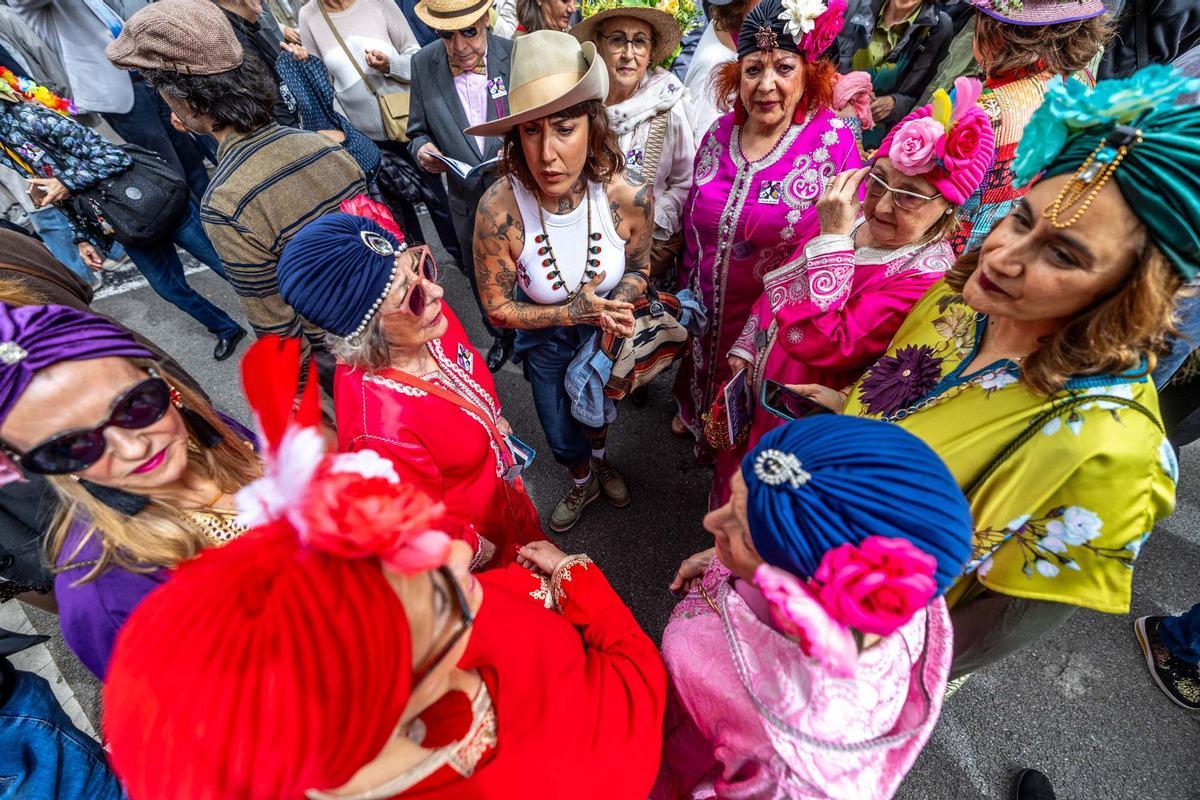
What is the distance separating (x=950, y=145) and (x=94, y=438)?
94.7 inches

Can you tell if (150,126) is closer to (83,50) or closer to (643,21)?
(83,50)

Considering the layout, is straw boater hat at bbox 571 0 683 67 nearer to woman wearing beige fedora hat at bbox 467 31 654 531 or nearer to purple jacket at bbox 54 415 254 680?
woman wearing beige fedora hat at bbox 467 31 654 531

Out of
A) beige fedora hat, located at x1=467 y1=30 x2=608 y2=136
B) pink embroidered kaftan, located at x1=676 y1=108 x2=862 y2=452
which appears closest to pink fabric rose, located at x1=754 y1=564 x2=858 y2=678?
beige fedora hat, located at x1=467 y1=30 x2=608 y2=136

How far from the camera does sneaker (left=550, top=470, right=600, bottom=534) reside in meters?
3.19

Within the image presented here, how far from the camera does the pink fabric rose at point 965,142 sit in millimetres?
1553

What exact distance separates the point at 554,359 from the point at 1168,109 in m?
2.19

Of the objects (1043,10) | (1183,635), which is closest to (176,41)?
(1043,10)

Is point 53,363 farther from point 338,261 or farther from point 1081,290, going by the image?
point 1081,290

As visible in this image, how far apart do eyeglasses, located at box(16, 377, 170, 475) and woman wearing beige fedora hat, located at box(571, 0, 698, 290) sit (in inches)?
103

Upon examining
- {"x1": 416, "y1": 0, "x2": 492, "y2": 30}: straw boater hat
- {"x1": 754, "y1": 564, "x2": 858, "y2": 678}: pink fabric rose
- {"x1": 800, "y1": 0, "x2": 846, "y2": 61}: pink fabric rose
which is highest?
{"x1": 416, "y1": 0, "x2": 492, "y2": 30}: straw boater hat

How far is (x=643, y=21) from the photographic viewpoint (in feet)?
10.3

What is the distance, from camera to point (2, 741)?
4.86ft

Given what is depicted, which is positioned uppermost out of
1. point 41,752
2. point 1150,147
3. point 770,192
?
point 1150,147

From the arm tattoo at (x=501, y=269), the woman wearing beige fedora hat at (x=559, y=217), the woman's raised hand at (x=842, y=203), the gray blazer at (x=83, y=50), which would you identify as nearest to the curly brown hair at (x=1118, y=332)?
the woman's raised hand at (x=842, y=203)
